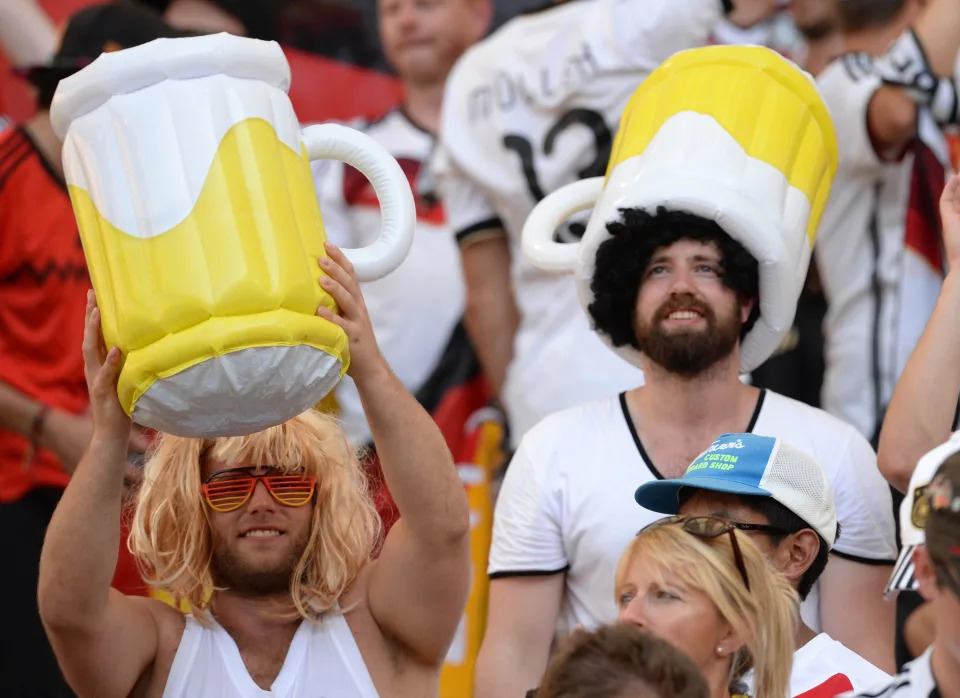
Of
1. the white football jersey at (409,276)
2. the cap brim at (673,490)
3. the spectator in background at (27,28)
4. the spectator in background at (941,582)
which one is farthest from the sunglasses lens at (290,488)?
the spectator in background at (27,28)

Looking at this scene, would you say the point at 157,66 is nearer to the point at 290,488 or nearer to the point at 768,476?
the point at 290,488

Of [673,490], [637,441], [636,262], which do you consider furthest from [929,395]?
[636,262]

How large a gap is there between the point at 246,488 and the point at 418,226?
7.47ft

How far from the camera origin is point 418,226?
498 cm

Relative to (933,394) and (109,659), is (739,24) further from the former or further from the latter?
(109,659)

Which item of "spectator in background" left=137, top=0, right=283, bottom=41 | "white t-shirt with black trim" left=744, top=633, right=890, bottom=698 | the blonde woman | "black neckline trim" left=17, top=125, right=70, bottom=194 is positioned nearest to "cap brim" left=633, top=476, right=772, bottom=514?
"white t-shirt with black trim" left=744, top=633, right=890, bottom=698

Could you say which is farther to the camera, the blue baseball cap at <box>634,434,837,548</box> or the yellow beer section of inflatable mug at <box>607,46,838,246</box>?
the yellow beer section of inflatable mug at <box>607,46,838,246</box>

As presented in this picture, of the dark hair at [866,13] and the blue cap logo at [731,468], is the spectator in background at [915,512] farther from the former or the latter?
the dark hair at [866,13]

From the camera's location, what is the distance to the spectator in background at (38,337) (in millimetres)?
4453

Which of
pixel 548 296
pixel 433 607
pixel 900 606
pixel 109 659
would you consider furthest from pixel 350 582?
pixel 900 606

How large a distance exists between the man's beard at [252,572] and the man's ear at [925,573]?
1.18 metres

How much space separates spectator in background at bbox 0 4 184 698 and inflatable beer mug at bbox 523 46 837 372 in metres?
1.80

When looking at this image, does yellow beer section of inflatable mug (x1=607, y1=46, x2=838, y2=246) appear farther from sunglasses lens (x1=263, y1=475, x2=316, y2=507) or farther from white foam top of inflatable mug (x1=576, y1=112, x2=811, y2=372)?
sunglasses lens (x1=263, y1=475, x2=316, y2=507)

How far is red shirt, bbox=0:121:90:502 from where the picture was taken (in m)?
4.59
